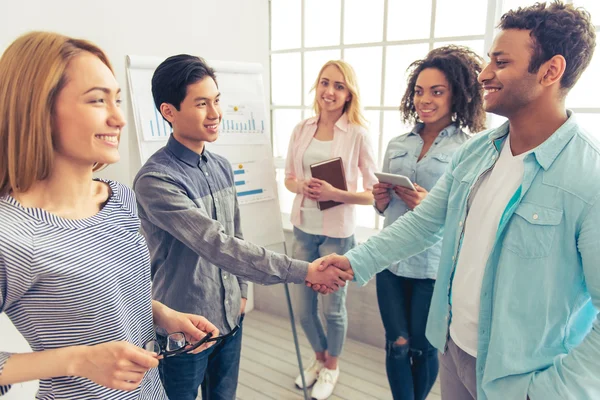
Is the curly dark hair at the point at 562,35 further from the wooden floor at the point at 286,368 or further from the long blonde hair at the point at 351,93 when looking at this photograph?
the wooden floor at the point at 286,368

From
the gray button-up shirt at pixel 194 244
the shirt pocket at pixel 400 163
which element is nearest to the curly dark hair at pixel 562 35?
the shirt pocket at pixel 400 163

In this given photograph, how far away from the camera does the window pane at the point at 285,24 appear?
310 centimetres

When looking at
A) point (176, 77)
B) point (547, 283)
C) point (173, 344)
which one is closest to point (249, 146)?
point (176, 77)

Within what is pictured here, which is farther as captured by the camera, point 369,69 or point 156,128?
point 369,69

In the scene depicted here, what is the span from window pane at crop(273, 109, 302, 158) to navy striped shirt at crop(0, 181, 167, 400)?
2344 mm

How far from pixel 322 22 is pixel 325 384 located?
7.58ft

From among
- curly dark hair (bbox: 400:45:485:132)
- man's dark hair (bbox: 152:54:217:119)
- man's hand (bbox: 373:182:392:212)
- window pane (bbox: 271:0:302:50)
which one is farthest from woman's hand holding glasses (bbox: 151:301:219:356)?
window pane (bbox: 271:0:302:50)

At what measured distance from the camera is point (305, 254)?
7.97 feet

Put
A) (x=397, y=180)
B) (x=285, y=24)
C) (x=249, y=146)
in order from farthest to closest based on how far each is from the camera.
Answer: (x=285, y=24) → (x=249, y=146) → (x=397, y=180)

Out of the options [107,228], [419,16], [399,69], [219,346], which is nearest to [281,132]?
[399,69]

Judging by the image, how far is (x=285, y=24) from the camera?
3.16 metres

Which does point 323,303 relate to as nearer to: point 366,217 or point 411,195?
point 366,217

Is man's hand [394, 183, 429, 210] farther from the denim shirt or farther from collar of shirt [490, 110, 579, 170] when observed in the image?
collar of shirt [490, 110, 579, 170]

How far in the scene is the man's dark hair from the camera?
4.53 feet
